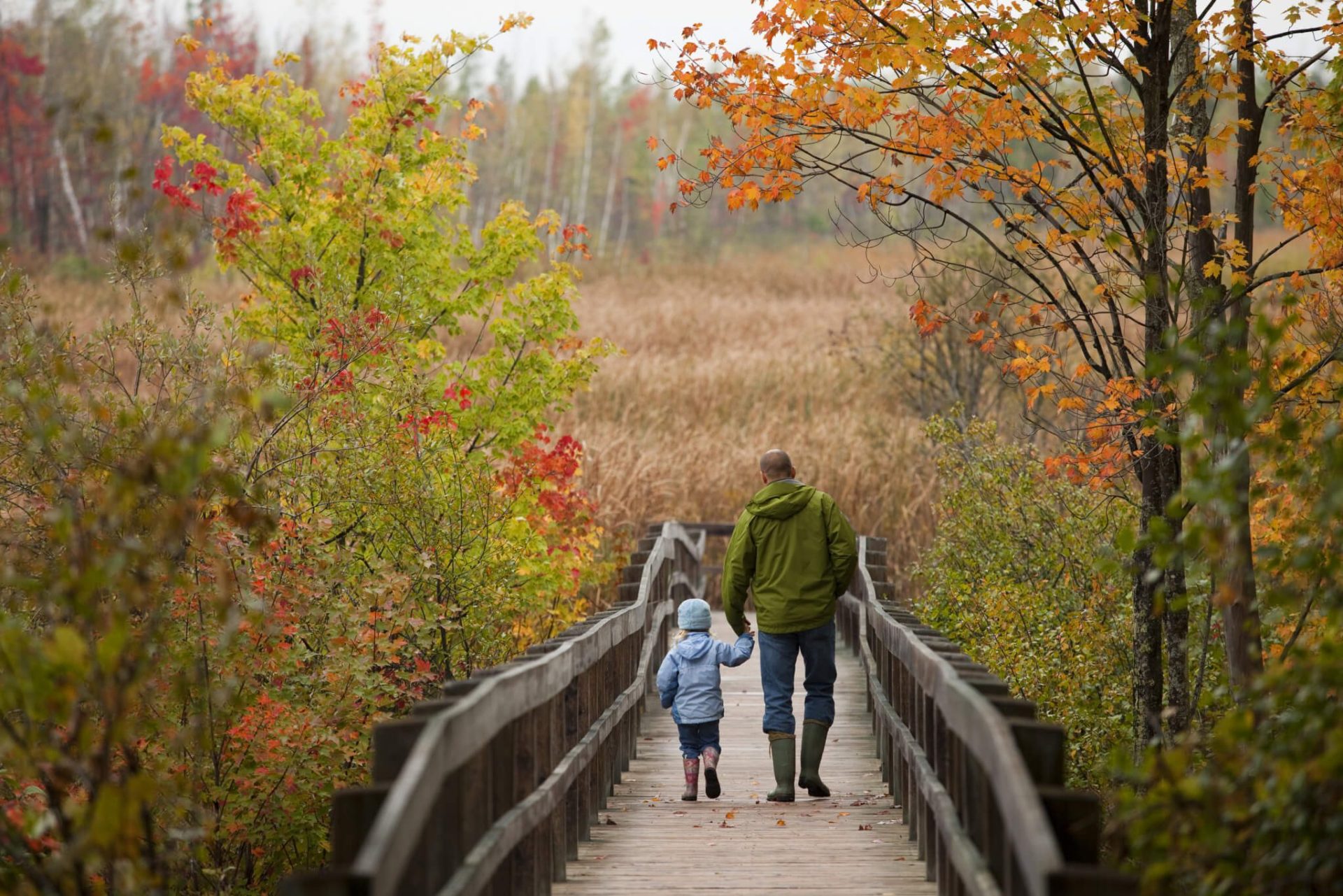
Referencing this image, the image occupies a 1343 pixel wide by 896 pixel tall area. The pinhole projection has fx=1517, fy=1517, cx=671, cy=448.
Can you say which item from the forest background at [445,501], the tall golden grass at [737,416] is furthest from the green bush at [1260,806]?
the tall golden grass at [737,416]

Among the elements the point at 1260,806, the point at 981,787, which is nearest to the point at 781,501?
the point at 981,787

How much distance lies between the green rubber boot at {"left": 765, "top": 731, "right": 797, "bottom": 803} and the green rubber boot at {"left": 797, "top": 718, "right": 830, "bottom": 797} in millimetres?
131

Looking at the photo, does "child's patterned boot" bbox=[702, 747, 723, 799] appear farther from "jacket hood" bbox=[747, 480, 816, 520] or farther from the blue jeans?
"jacket hood" bbox=[747, 480, 816, 520]

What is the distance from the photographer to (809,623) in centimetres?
827

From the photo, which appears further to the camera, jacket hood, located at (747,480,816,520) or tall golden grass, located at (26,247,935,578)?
tall golden grass, located at (26,247,935,578)

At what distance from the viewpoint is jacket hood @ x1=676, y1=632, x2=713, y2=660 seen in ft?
27.5

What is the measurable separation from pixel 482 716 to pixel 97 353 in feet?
18.2

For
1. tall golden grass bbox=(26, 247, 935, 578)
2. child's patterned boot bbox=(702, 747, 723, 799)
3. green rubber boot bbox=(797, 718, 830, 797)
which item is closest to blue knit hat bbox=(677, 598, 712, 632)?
child's patterned boot bbox=(702, 747, 723, 799)

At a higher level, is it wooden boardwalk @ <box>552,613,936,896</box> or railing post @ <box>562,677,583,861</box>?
railing post @ <box>562,677,583,861</box>

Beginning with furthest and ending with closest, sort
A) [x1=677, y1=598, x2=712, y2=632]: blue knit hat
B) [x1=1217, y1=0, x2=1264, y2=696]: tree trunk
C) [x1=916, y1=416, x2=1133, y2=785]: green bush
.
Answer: [x1=916, y1=416, x2=1133, y2=785]: green bush → [x1=677, y1=598, x2=712, y2=632]: blue knit hat → [x1=1217, y1=0, x2=1264, y2=696]: tree trunk

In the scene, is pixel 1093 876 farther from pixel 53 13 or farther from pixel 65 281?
pixel 53 13

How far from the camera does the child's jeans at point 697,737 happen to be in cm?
845

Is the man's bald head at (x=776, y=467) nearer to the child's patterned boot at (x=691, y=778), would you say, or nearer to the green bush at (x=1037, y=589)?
the child's patterned boot at (x=691, y=778)

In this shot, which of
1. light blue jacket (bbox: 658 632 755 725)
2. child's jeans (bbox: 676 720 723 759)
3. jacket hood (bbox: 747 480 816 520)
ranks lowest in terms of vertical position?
child's jeans (bbox: 676 720 723 759)
